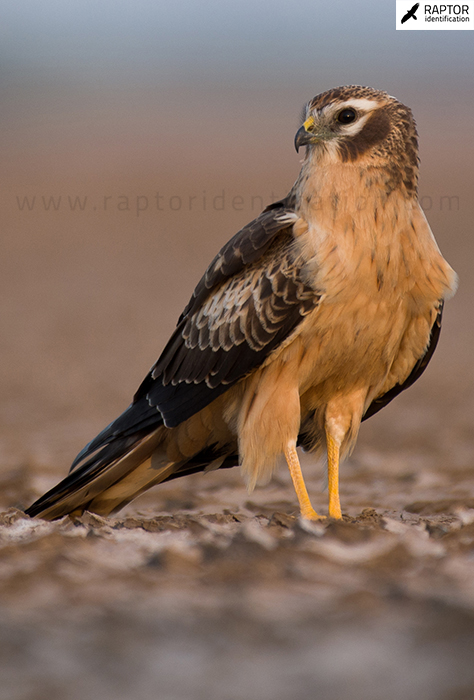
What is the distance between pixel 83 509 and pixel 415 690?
3.28 metres

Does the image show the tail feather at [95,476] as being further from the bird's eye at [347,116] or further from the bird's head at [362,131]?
the bird's eye at [347,116]

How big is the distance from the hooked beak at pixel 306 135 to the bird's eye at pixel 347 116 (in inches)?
6.9

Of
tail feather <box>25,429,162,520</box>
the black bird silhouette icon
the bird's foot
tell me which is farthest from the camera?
the black bird silhouette icon

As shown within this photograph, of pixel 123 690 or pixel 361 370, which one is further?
pixel 361 370

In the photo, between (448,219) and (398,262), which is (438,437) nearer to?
(398,262)

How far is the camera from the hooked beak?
516 centimetres

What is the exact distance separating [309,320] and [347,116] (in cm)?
130

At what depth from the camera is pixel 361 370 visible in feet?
17.4

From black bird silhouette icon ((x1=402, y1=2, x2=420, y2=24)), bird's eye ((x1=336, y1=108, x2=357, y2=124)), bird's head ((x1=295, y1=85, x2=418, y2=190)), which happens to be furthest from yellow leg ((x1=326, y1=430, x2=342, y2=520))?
black bird silhouette icon ((x1=402, y1=2, x2=420, y2=24))

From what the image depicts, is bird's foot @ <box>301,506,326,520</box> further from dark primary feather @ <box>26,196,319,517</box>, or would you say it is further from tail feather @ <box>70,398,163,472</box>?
tail feather @ <box>70,398,163,472</box>

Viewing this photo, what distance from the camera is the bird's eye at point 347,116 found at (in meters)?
5.10

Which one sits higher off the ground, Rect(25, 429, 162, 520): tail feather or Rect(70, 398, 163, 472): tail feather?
Rect(70, 398, 163, 472): tail feather

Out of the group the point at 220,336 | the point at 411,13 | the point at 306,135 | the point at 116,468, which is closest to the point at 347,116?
the point at 306,135

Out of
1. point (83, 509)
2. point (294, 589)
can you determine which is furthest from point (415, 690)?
point (83, 509)
